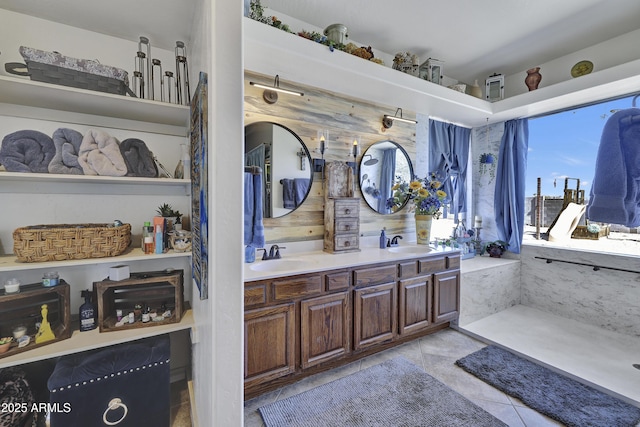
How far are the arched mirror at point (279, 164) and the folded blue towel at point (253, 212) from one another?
0.26 metres

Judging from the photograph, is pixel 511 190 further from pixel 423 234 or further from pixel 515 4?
pixel 515 4

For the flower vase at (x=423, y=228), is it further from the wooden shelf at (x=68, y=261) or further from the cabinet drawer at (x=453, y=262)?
the wooden shelf at (x=68, y=261)

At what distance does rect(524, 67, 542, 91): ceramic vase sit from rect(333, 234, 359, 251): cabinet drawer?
2.72 m

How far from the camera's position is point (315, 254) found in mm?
2484

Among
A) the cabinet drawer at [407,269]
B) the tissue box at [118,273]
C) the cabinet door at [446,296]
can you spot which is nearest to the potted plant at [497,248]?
the cabinet door at [446,296]

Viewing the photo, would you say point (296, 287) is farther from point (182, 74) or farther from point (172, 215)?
point (182, 74)

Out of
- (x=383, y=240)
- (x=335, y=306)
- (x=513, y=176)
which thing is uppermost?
(x=513, y=176)

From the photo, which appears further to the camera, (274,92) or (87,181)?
(274,92)

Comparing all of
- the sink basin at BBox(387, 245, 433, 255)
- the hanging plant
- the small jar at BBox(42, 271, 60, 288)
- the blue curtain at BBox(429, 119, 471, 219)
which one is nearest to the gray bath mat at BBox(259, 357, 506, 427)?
the sink basin at BBox(387, 245, 433, 255)

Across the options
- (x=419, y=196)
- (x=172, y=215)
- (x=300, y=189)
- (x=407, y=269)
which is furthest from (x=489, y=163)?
(x=172, y=215)

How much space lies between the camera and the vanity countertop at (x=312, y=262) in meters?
1.87

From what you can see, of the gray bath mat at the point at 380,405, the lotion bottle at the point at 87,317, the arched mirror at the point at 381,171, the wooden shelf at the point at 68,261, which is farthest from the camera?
the arched mirror at the point at 381,171

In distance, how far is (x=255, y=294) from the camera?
5.82ft

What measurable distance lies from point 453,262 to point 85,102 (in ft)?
10.5
